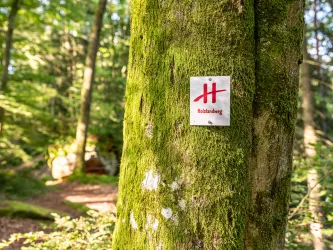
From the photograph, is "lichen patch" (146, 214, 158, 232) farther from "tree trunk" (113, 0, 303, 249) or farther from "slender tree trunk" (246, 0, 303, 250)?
"slender tree trunk" (246, 0, 303, 250)

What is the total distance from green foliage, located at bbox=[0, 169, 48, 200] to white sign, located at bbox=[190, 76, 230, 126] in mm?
8746

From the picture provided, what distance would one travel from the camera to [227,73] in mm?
1364

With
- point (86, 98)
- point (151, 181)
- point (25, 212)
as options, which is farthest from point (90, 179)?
point (151, 181)

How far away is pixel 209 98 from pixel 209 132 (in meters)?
0.15

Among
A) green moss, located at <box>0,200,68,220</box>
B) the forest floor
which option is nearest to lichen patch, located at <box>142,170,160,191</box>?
the forest floor

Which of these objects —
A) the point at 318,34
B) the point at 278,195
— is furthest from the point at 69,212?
the point at 318,34

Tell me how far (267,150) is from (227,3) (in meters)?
0.67

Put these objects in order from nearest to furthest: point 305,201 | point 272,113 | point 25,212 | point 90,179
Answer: point 272,113, point 305,201, point 25,212, point 90,179

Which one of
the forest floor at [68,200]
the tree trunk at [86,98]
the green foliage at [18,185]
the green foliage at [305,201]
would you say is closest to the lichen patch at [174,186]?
the green foliage at [305,201]

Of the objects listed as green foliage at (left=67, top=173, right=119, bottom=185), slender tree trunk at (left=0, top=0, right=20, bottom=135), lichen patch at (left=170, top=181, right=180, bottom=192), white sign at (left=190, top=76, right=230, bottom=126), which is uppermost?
slender tree trunk at (left=0, top=0, right=20, bottom=135)

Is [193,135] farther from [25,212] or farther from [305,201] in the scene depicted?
[25,212]

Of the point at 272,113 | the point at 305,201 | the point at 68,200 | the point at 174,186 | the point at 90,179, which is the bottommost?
the point at 68,200

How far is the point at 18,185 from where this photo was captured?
959 cm

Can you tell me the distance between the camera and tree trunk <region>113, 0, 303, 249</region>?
1338mm
